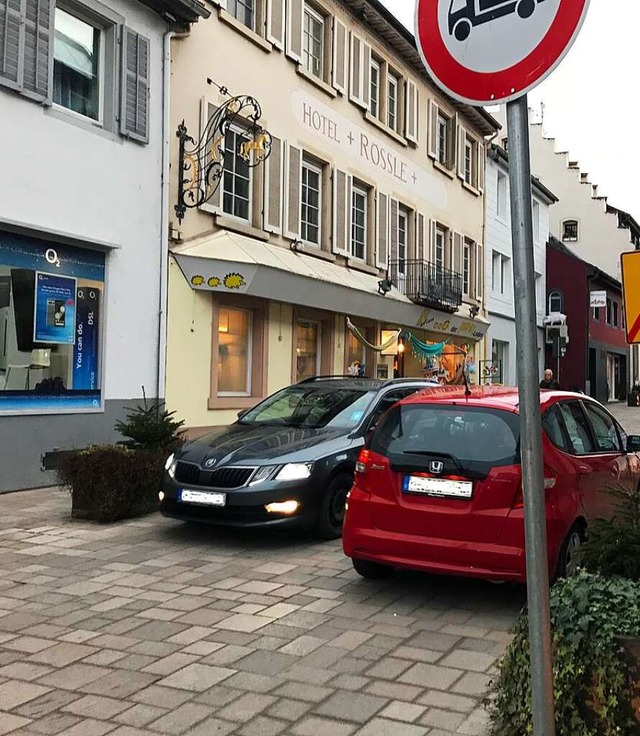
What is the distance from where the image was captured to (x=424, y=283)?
859 inches

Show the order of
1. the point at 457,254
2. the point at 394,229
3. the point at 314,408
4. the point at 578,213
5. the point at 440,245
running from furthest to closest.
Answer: the point at 578,213, the point at 457,254, the point at 440,245, the point at 394,229, the point at 314,408

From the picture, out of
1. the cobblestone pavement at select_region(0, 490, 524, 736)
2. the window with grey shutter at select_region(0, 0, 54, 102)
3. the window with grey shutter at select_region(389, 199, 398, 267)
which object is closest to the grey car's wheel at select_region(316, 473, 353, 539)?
the cobblestone pavement at select_region(0, 490, 524, 736)

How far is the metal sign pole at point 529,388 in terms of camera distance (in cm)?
247

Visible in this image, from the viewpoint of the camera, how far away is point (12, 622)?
5230 millimetres

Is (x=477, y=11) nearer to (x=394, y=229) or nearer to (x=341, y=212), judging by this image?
(x=341, y=212)

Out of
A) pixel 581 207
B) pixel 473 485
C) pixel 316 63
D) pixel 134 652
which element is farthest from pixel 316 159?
pixel 581 207

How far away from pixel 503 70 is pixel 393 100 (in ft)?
67.1

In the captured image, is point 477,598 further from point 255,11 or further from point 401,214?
point 401,214

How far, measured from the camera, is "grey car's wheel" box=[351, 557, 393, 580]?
6258 millimetres

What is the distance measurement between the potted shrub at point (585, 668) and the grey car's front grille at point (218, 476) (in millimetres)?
4277

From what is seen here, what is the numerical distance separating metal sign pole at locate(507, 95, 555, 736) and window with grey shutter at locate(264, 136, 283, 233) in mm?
13400

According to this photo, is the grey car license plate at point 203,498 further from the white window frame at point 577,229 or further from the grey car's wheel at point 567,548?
the white window frame at point 577,229

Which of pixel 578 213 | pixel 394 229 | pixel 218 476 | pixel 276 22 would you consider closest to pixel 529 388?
pixel 218 476

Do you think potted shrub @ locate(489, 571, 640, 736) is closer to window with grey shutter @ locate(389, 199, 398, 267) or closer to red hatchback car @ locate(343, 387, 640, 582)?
red hatchback car @ locate(343, 387, 640, 582)
